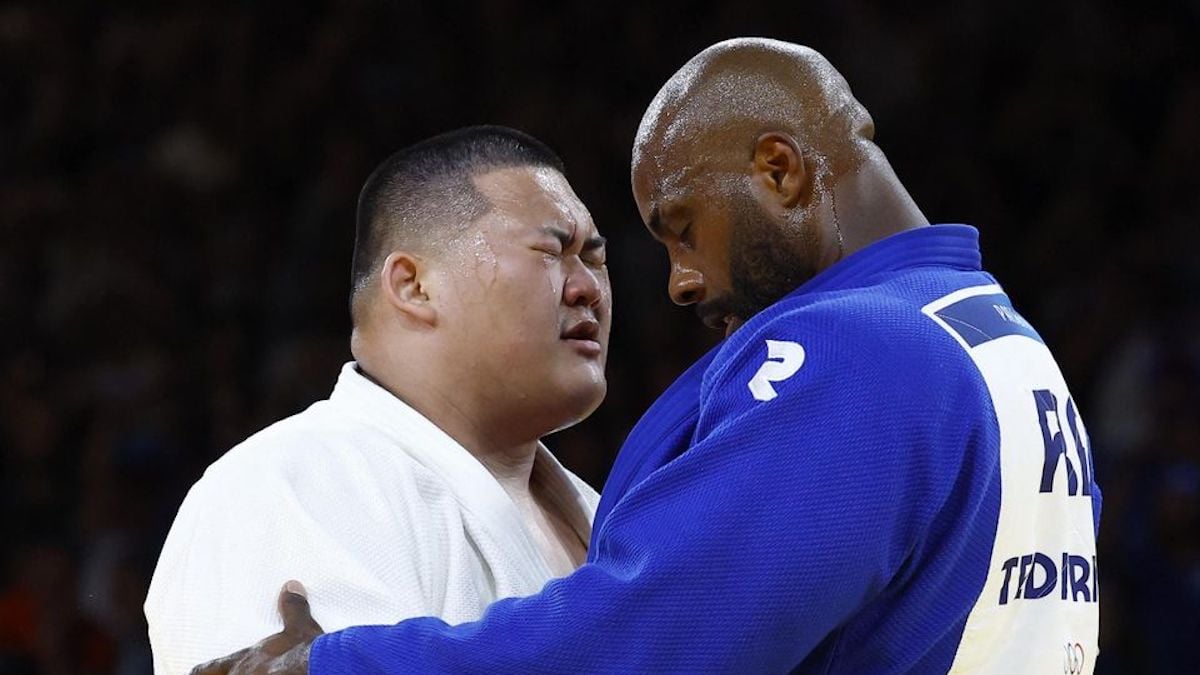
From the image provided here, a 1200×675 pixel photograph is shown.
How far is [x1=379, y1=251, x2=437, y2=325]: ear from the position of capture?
328 cm

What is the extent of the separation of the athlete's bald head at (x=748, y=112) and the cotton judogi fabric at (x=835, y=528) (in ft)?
0.83

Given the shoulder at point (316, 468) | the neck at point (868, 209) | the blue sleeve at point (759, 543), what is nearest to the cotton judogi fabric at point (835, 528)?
the blue sleeve at point (759, 543)

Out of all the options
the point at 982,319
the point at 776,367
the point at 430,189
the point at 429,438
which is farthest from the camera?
the point at 430,189

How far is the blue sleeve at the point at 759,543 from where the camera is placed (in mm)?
2279

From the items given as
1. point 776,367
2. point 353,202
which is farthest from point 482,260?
point 353,202

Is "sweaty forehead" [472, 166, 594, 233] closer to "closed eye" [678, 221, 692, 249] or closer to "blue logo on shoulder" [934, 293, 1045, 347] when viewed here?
"closed eye" [678, 221, 692, 249]

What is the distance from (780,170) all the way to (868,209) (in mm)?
147

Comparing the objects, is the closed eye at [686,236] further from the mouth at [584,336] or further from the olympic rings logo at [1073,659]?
the olympic rings logo at [1073,659]

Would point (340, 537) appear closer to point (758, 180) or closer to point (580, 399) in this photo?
point (580, 399)

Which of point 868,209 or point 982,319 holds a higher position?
point 868,209

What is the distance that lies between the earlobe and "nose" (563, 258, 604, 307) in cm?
70

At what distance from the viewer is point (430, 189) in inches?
133

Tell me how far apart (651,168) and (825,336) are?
1.64 ft

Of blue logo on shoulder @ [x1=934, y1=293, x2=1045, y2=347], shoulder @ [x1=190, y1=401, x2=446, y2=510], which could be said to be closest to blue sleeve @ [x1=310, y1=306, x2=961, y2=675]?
blue logo on shoulder @ [x1=934, y1=293, x2=1045, y2=347]
